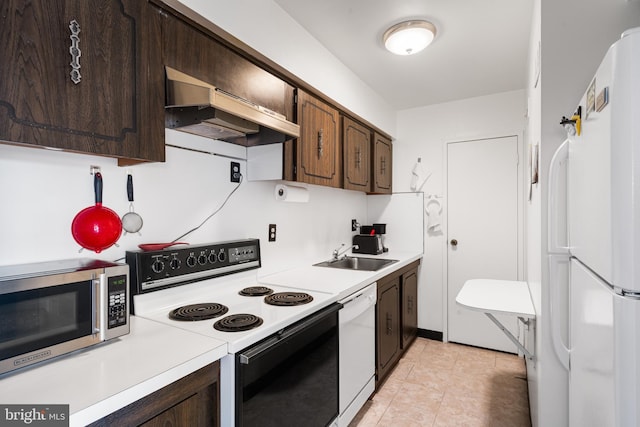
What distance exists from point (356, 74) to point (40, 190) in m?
2.29

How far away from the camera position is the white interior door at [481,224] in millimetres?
3098

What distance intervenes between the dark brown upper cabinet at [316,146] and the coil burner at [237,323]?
872mm

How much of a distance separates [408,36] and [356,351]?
1.97 metres

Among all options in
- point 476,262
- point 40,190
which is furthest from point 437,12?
point 476,262

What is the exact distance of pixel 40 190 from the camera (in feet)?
3.78

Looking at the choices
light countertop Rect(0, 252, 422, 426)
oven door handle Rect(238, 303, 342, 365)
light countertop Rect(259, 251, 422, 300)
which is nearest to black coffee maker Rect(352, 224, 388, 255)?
light countertop Rect(259, 251, 422, 300)

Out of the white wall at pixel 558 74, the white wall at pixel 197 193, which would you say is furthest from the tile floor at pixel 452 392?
the white wall at pixel 197 193

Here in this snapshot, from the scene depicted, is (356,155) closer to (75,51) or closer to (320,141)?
(320,141)

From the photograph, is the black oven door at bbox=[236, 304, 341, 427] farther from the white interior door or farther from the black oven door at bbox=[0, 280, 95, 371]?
the white interior door

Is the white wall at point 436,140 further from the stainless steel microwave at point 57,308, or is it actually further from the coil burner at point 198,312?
the stainless steel microwave at point 57,308

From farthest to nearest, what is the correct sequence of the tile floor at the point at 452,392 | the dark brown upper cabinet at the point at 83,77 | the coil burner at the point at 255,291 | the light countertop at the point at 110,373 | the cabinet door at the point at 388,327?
the cabinet door at the point at 388,327, the tile floor at the point at 452,392, the coil burner at the point at 255,291, the dark brown upper cabinet at the point at 83,77, the light countertop at the point at 110,373

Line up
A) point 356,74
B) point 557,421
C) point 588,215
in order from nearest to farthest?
1. point 588,215
2. point 557,421
3. point 356,74

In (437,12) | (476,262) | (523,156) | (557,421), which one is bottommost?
(557,421)

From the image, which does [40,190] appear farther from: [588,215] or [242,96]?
[588,215]
